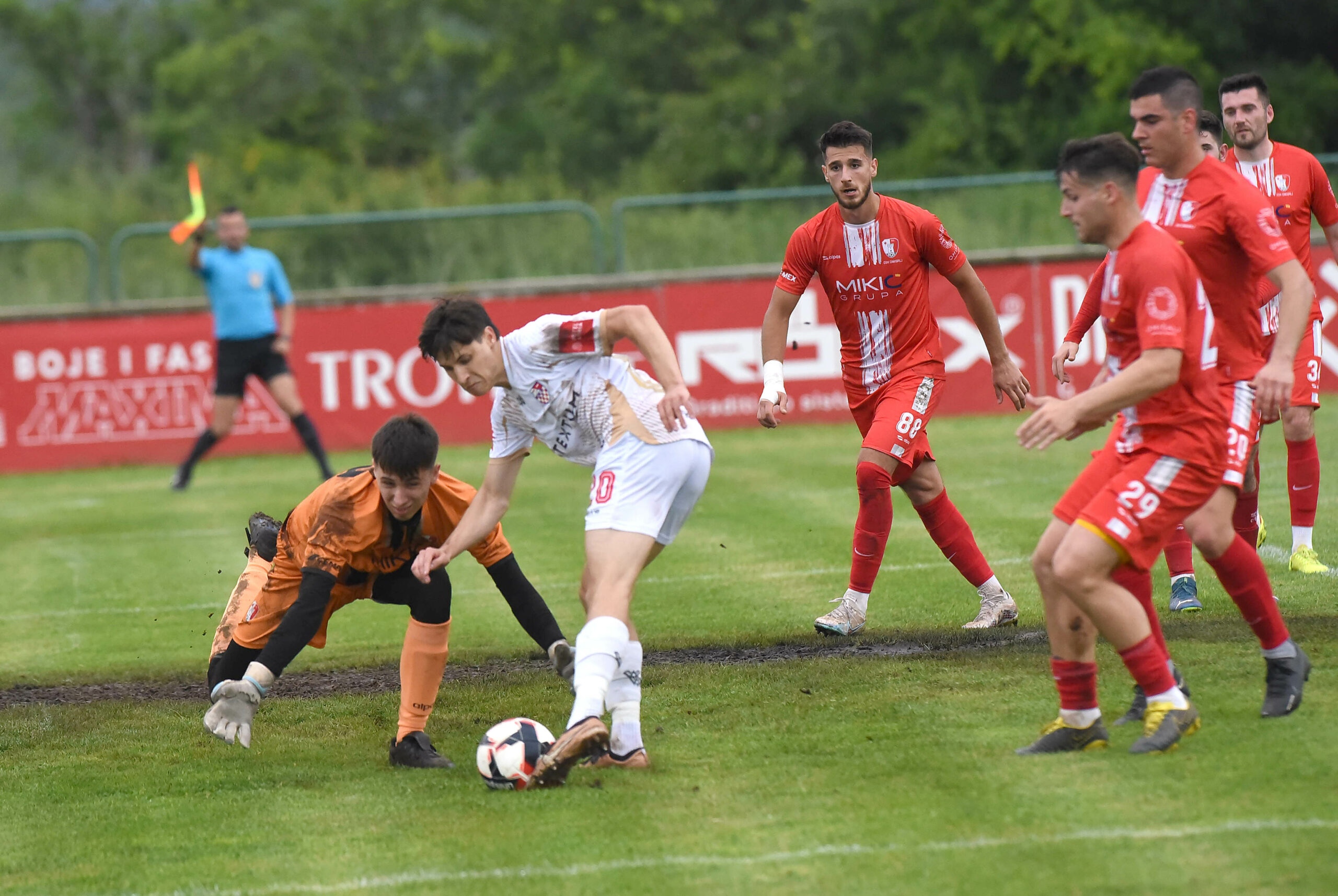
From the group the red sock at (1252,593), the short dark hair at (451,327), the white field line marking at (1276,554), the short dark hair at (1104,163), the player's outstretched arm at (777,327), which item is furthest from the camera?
the white field line marking at (1276,554)

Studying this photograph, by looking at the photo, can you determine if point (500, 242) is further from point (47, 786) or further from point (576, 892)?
point (576, 892)

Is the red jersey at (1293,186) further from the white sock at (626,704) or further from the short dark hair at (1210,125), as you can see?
the white sock at (626,704)

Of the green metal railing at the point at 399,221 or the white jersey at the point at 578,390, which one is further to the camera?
the green metal railing at the point at 399,221

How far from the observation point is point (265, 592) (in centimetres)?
638

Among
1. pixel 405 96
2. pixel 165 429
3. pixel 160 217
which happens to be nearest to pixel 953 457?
pixel 165 429

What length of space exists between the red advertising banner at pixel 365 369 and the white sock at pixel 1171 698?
1230 cm

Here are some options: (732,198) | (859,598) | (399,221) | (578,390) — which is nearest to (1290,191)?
(859,598)

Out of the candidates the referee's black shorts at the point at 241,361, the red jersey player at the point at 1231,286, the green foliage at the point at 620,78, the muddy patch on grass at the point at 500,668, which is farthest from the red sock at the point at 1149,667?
the green foliage at the point at 620,78

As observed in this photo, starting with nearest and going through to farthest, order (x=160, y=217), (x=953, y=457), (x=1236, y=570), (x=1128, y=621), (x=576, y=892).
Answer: (x=576, y=892), (x=1128, y=621), (x=1236, y=570), (x=953, y=457), (x=160, y=217)

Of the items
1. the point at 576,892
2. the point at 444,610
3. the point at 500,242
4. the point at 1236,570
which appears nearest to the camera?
the point at 576,892

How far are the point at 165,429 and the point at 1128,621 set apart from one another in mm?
14343

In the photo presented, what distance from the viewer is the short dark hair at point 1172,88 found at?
18.1 ft

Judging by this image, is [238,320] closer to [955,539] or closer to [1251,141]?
[955,539]

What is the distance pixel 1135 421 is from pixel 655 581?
15.9 ft
